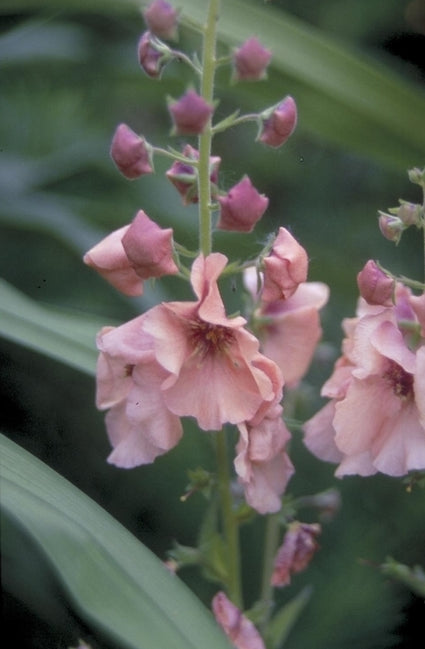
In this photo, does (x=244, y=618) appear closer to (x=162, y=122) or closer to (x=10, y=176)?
(x=10, y=176)

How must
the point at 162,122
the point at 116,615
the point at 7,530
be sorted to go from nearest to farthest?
the point at 116,615, the point at 7,530, the point at 162,122

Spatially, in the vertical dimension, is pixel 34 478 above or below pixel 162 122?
above

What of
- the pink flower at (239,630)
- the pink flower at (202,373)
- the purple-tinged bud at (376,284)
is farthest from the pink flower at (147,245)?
the pink flower at (239,630)

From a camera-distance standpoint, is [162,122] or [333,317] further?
[162,122]

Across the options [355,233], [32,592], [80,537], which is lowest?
[355,233]

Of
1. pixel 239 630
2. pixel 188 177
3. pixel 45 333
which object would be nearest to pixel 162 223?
pixel 45 333

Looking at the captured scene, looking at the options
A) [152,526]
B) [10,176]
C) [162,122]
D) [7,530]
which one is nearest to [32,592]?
[7,530]

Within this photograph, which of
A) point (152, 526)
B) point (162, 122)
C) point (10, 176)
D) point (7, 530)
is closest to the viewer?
point (7, 530)
